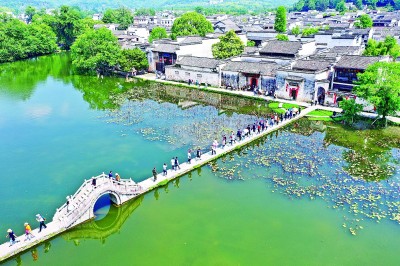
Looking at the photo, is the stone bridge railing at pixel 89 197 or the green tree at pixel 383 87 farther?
the green tree at pixel 383 87

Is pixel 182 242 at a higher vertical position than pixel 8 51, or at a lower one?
lower

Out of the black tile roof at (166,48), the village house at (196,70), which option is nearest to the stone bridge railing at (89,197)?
the village house at (196,70)

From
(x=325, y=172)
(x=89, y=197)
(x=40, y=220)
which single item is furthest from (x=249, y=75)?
(x=40, y=220)

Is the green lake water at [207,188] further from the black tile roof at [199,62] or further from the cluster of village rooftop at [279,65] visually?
the black tile roof at [199,62]

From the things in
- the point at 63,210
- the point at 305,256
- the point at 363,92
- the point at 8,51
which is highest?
the point at 8,51

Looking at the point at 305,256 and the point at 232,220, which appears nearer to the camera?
the point at 305,256

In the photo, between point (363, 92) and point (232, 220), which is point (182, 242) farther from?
point (363, 92)

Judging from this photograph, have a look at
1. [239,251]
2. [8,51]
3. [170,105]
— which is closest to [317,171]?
[239,251]
